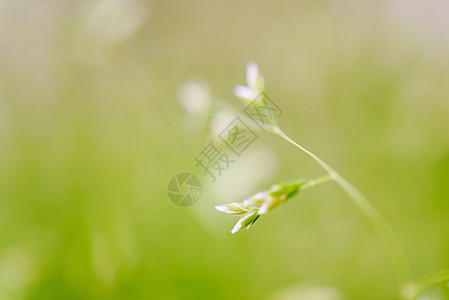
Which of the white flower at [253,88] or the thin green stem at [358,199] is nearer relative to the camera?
the thin green stem at [358,199]

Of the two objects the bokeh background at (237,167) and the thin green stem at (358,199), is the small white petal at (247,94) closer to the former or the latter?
the thin green stem at (358,199)

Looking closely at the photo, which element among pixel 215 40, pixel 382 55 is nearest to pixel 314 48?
pixel 382 55

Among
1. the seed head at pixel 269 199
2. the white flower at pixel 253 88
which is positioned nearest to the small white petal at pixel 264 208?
the seed head at pixel 269 199

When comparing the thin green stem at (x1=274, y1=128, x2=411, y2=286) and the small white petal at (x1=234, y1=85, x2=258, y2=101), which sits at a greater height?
the small white petal at (x1=234, y1=85, x2=258, y2=101)

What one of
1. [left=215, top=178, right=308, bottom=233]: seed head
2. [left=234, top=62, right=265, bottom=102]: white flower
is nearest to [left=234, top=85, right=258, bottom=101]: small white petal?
[left=234, top=62, right=265, bottom=102]: white flower

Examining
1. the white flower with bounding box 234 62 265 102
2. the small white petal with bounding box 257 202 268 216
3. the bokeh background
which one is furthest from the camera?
the bokeh background

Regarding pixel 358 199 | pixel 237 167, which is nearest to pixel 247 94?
pixel 358 199

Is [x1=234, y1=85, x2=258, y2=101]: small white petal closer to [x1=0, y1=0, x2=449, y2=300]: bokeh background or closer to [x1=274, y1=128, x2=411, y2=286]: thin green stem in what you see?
[x1=274, y1=128, x2=411, y2=286]: thin green stem

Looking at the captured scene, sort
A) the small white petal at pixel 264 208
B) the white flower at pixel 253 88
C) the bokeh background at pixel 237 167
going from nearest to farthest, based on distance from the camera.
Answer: the small white petal at pixel 264 208 < the white flower at pixel 253 88 < the bokeh background at pixel 237 167

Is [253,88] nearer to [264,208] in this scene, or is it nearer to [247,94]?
[247,94]
